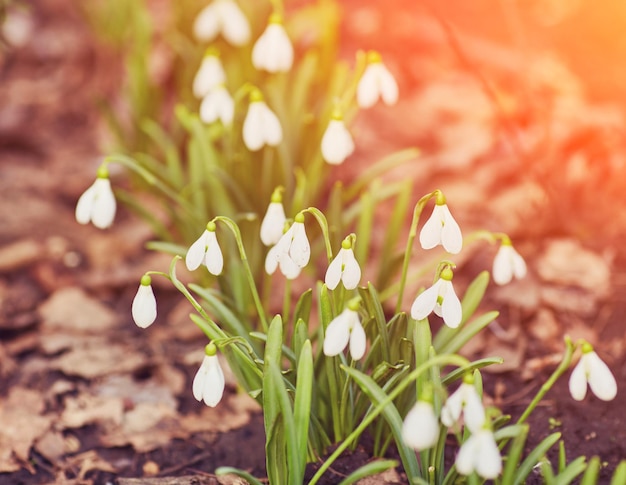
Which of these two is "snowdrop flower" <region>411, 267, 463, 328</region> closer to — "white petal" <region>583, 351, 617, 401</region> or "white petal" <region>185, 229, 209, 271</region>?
"white petal" <region>583, 351, 617, 401</region>

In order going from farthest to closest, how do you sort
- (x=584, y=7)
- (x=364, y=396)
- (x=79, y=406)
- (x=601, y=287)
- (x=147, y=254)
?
1. (x=584, y=7)
2. (x=147, y=254)
3. (x=601, y=287)
4. (x=79, y=406)
5. (x=364, y=396)

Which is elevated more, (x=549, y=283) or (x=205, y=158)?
(x=205, y=158)

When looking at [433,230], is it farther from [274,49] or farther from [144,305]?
[274,49]

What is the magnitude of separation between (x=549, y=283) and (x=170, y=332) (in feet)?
4.39

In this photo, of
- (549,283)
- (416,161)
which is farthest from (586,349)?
(416,161)

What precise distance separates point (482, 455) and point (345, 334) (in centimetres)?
35

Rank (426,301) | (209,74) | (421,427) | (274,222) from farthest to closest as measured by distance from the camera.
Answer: (209,74)
(274,222)
(426,301)
(421,427)

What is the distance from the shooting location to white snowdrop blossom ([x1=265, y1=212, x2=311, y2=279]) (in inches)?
66.3

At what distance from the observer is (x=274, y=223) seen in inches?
74.4

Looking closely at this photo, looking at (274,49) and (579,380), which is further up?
(274,49)

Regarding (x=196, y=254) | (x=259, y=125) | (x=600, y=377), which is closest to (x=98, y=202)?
(x=196, y=254)

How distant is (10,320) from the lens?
267 cm

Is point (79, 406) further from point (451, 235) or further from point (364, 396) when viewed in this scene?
point (451, 235)

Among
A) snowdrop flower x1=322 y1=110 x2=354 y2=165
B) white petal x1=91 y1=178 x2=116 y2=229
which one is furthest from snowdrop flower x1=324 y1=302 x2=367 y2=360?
white petal x1=91 y1=178 x2=116 y2=229
